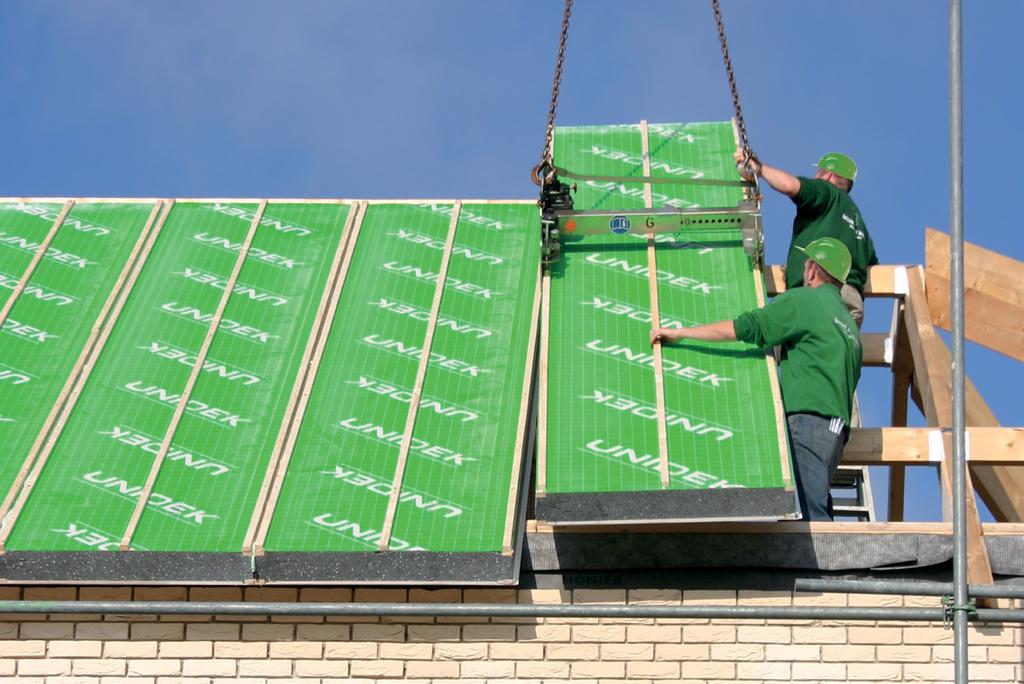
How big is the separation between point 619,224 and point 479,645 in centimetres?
318

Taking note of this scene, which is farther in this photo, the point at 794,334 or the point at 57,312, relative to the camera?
the point at 57,312

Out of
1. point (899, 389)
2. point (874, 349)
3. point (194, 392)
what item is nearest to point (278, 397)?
point (194, 392)

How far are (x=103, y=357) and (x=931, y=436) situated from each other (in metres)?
4.87

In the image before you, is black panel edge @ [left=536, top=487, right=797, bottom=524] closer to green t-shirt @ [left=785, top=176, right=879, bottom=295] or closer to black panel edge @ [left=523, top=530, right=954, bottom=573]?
black panel edge @ [left=523, top=530, right=954, bottom=573]

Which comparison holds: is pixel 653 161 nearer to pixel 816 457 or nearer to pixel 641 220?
pixel 641 220

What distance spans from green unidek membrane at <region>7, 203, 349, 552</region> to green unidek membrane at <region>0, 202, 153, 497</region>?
20 cm

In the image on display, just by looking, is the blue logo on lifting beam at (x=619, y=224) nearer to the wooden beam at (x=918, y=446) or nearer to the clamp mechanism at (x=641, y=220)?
the clamp mechanism at (x=641, y=220)

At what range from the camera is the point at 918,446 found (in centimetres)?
796

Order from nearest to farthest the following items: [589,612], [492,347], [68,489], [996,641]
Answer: [589,612] < [996,641] < [68,489] < [492,347]

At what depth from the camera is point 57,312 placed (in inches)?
365

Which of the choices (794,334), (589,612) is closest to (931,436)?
(794,334)

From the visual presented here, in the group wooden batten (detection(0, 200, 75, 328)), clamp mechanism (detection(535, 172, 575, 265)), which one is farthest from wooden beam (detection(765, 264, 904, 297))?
wooden batten (detection(0, 200, 75, 328))

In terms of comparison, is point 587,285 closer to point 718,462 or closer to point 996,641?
point 718,462

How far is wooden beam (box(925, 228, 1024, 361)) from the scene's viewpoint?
30.7ft
